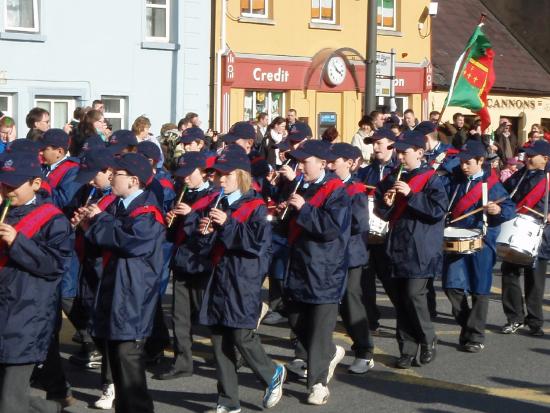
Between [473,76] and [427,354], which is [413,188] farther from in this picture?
[473,76]

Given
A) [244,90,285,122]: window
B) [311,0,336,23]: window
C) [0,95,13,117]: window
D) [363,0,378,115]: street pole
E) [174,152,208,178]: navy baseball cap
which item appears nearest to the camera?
[174,152,208,178]: navy baseball cap

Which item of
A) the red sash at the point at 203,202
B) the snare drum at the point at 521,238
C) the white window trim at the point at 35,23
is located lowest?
the snare drum at the point at 521,238

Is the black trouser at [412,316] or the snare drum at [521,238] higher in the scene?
the snare drum at [521,238]

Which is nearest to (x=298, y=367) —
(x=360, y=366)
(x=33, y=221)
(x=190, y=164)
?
(x=360, y=366)

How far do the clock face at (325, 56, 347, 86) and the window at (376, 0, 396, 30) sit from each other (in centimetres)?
243

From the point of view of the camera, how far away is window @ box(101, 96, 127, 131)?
1008 inches

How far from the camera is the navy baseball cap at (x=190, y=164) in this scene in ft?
31.9

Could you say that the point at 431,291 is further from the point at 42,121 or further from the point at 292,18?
the point at 292,18

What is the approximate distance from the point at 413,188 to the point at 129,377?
11.0ft

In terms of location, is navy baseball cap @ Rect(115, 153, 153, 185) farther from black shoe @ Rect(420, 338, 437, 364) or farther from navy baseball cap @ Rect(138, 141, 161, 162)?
black shoe @ Rect(420, 338, 437, 364)

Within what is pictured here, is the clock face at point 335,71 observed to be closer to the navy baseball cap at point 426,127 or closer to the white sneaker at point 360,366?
the navy baseball cap at point 426,127

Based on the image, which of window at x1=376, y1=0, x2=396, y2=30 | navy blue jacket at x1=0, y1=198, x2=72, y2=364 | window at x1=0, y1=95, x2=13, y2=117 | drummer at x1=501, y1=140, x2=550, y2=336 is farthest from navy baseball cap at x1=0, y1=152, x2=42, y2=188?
window at x1=376, y1=0, x2=396, y2=30

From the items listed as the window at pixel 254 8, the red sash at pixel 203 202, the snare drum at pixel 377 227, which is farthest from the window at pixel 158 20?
the red sash at pixel 203 202

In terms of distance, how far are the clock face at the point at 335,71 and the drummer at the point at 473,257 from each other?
749 inches
